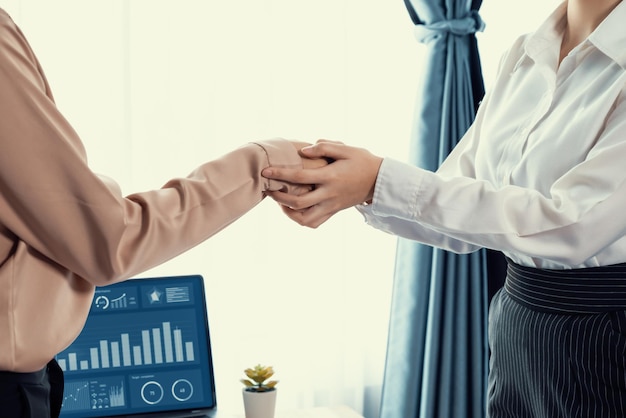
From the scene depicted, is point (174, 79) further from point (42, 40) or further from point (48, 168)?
point (48, 168)

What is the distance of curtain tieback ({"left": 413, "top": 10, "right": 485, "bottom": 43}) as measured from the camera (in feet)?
8.37

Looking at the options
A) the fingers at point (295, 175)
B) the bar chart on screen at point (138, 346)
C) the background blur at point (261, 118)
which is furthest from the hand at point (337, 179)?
the background blur at point (261, 118)

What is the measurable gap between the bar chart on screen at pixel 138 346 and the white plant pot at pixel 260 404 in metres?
0.16

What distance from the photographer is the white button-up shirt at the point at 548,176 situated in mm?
1207

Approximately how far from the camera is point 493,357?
1508mm

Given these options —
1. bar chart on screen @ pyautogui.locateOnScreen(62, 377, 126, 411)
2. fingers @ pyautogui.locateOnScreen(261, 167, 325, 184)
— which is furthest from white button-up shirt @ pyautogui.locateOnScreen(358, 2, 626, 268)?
bar chart on screen @ pyautogui.locateOnScreen(62, 377, 126, 411)

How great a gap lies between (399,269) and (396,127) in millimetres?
525

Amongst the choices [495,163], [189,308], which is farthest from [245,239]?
[495,163]

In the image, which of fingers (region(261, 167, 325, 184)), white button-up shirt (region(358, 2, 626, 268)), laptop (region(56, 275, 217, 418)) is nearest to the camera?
white button-up shirt (region(358, 2, 626, 268))

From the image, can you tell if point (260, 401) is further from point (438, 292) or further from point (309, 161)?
point (438, 292)

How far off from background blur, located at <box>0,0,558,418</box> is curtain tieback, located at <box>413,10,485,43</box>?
114 millimetres

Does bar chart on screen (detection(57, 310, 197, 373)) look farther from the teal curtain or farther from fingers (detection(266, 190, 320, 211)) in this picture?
the teal curtain

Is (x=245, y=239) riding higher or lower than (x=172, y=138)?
lower

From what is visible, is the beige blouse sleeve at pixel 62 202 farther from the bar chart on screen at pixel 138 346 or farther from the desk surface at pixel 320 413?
the desk surface at pixel 320 413
